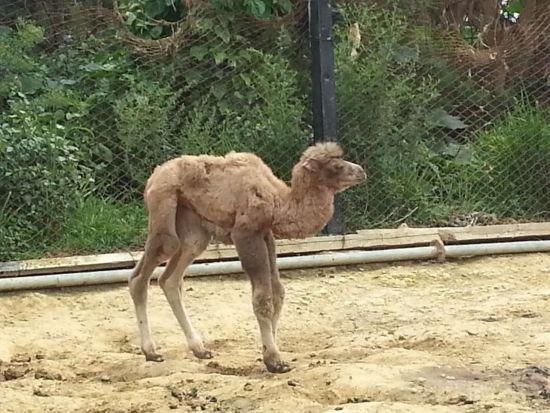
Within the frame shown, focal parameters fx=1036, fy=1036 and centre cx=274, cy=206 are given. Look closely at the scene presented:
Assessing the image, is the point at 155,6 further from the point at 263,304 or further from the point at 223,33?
the point at 263,304

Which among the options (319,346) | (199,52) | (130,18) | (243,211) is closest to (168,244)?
(243,211)

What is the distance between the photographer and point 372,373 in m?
5.41

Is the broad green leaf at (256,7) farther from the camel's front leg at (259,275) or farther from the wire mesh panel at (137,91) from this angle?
the camel's front leg at (259,275)

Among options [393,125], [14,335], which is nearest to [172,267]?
[14,335]

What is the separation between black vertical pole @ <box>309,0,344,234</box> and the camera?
9.03 metres

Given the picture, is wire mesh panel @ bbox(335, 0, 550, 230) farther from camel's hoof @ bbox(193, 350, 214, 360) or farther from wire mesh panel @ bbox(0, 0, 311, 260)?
camel's hoof @ bbox(193, 350, 214, 360)

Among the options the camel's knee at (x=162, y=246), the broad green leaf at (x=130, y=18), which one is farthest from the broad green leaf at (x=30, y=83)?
the camel's knee at (x=162, y=246)

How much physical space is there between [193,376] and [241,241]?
2.77 ft

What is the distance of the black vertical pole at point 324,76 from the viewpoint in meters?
9.03

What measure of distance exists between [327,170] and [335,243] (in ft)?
9.13

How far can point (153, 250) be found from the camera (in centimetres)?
626

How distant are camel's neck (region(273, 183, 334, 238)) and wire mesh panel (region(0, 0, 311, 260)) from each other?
284 centimetres

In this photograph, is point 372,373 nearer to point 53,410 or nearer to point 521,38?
point 53,410

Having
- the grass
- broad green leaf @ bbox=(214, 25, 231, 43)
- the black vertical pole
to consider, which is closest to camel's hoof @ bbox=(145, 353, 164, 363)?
the grass
